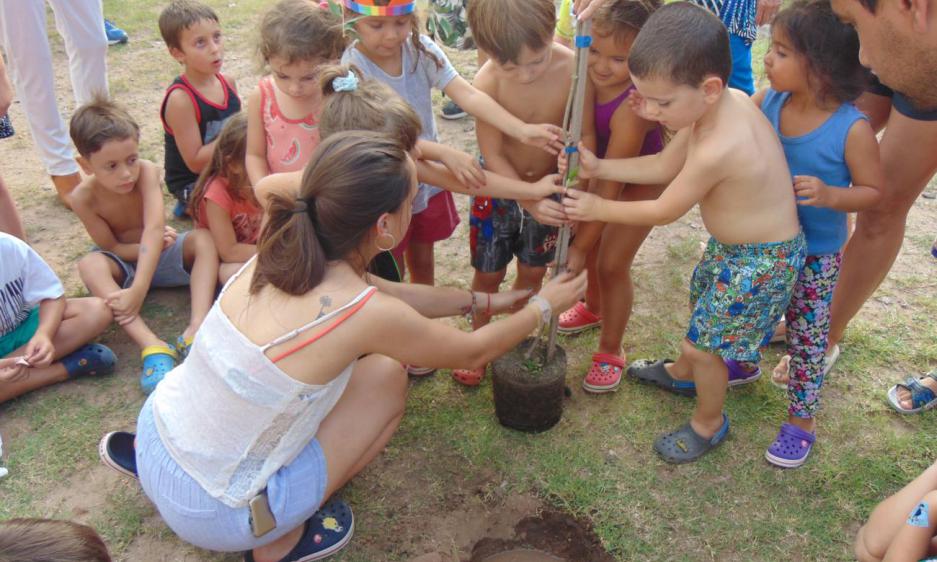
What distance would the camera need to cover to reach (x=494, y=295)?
Result: 274 centimetres

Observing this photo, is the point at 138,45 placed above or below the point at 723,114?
below

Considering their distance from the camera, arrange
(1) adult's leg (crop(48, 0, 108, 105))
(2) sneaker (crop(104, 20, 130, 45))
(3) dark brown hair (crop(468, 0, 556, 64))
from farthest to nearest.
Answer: (2) sneaker (crop(104, 20, 130, 45)) < (1) adult's leg (crop(48, 0, 108, 105)) < (3) dark brown hair (crop(468, 0, 556, 64))

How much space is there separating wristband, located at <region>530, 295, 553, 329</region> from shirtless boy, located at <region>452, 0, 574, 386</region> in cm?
30

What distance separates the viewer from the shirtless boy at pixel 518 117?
8.00ft

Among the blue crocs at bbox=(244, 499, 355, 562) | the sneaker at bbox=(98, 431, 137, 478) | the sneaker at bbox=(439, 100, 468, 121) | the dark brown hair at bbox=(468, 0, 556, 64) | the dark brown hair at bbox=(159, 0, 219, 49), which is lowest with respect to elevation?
the sneaker at bbox=(439, 100, 468, 121)

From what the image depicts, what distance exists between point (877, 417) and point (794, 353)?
0.62 meters

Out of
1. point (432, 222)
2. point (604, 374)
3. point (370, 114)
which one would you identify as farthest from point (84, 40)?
point (604, 374)

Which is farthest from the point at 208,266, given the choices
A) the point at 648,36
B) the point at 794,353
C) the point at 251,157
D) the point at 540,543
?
the point at 794,353

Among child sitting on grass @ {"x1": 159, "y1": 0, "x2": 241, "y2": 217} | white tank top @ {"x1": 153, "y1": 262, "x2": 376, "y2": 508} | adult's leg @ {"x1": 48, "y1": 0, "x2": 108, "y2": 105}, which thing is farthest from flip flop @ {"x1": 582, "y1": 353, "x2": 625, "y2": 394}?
adult's leg @ {"x1": 48, "y1": 0, "x2": 108, "y2": 105}

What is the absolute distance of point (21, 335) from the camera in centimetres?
304

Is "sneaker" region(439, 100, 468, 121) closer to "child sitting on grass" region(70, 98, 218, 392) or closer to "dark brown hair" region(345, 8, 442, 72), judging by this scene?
"child sitting on grass" region(70, 98, 218, 392)

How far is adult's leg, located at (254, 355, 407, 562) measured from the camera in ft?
7.55

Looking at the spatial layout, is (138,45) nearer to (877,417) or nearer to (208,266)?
(208,266)

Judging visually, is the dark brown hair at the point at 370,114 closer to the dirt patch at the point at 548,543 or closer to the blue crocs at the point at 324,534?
the blue crocs at the point at 324,534
